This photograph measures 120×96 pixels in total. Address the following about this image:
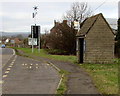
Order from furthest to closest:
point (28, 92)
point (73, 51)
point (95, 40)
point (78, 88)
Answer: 1. point (73, 51)
2. point (95, 40)
3. point (78, 88)
4. point (28, 92)

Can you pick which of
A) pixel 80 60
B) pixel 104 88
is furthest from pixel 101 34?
pixel 104 88

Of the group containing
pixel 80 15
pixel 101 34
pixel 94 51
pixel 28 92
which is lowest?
pixel 28 92

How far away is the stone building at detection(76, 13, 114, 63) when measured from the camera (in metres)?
16.5

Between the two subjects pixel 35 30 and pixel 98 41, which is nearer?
pixel 98 41

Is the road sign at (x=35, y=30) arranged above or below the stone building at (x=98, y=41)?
above

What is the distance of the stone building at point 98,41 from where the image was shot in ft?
54.2

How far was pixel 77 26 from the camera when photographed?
64.0ft

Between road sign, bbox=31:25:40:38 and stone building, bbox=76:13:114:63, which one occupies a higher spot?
road sign, bbox=31:25:40:38

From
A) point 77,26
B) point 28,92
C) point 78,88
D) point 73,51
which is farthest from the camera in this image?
point 73,51

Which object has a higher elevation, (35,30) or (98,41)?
(35,30)

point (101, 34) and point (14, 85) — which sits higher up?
point (101, 34)

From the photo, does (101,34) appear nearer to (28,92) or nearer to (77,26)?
(77,26)

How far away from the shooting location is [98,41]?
54.5 feet

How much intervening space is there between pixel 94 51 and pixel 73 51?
882 inches
